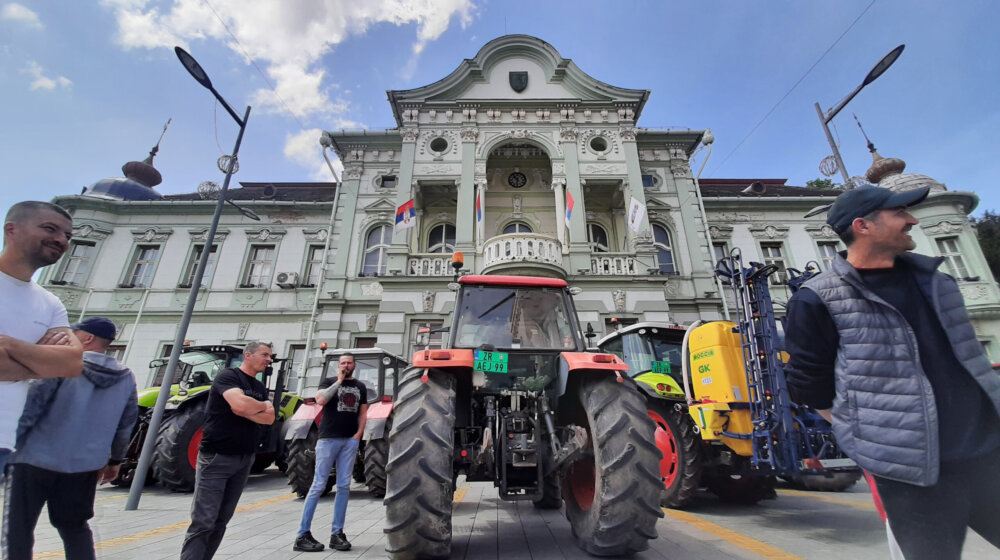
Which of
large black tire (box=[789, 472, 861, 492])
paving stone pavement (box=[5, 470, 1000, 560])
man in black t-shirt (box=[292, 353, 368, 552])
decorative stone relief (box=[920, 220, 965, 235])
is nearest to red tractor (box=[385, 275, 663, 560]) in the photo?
paving stone pavement (box=[5, 470, 1000, 560])

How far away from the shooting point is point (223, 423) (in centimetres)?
276

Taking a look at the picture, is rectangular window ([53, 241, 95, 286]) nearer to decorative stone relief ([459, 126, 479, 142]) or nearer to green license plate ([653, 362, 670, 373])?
decorative stone relief ([459, 126, 479, 142])

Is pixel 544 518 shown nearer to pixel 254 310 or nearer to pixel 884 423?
pixel 884 423

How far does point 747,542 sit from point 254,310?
16.8 meters

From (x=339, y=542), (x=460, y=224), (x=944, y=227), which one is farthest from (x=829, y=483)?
(x=944, y=227)

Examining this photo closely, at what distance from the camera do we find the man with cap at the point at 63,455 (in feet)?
6.84

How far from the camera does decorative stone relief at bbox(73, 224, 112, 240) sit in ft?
53.0

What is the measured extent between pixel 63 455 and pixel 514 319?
10.6 feet

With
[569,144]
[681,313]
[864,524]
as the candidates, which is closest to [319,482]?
[864,524]

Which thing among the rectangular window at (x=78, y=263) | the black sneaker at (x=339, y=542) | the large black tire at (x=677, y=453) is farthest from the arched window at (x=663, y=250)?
the rectangular window at (x=78, y=263)

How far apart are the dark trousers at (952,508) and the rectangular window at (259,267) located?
59.7 feet

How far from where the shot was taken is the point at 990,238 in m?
22.7

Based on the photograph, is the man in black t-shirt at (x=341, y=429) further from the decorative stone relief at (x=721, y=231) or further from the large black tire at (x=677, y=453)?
the decorative stone relief at (x=721, y=231)

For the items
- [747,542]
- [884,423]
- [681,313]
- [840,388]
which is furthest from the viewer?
[681,313]
